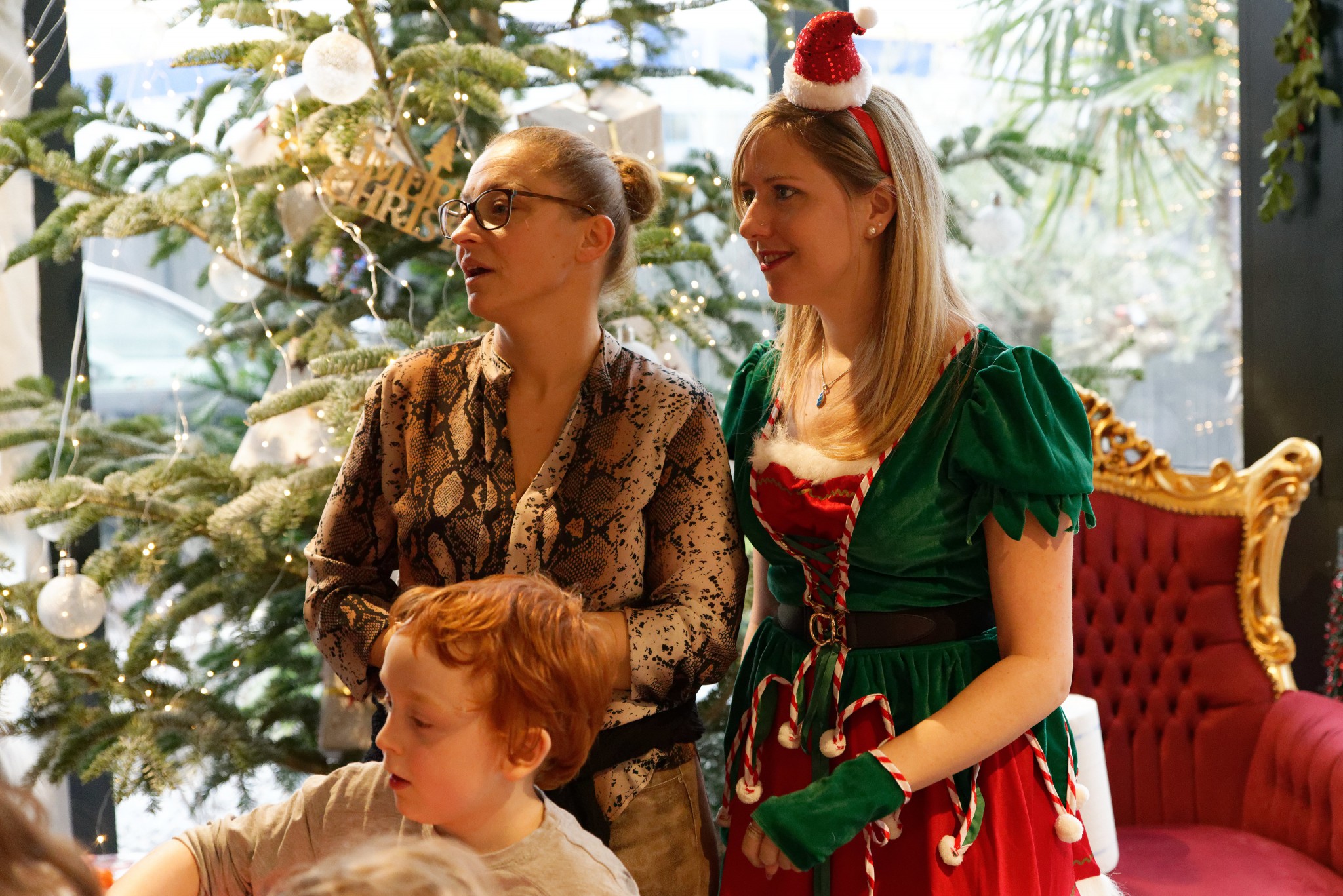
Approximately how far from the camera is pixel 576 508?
52.4 inches

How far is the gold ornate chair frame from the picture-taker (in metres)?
2.35

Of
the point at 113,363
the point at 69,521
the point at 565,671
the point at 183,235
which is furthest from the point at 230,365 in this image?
the point at 565,671

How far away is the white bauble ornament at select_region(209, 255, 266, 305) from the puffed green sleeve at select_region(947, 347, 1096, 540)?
1.61m

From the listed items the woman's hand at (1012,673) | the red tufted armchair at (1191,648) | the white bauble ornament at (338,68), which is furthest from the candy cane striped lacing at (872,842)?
the white bauble ornament at (338,68)

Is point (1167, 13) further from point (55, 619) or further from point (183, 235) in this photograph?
point (55, 619)

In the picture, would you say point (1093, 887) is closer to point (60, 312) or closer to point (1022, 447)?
point (1022, 447)

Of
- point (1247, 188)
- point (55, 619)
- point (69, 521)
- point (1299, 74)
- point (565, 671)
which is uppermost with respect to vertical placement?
point (1299, 74)

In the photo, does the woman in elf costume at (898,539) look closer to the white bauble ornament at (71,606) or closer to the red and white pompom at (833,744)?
the red and white pompom at (833,744)

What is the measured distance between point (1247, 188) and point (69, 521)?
2898mm

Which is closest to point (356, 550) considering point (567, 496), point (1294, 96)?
point (567, 496)

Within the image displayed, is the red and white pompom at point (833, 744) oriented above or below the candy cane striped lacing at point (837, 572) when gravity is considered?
below

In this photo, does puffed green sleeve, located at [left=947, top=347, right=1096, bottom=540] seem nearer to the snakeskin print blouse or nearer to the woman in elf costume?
the woman in elf costume

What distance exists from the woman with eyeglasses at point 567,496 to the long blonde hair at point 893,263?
7.2 inches

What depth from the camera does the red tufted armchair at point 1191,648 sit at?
2289 millimetres
